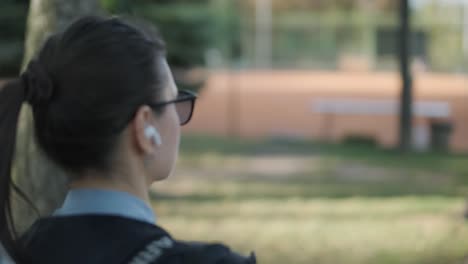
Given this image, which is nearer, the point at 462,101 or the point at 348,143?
the point at 348,143

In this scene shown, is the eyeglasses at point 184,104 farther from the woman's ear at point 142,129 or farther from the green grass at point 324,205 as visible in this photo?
the green grass at point 324,205

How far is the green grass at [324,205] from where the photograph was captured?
6770mm

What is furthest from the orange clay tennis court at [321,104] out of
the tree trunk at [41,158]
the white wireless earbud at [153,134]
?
the white wireless earbud at [153,134]

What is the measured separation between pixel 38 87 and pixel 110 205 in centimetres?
21

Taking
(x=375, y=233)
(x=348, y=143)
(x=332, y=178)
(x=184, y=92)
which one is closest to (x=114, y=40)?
(x=184, y=92)

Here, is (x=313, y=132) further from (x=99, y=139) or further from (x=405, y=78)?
(x=99, y=139)

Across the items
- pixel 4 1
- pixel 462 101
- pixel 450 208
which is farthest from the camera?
pixel 462 101

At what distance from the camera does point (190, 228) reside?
7531 millimetres

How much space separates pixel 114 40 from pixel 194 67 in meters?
15.4

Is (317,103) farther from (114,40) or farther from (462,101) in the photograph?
(114,40)

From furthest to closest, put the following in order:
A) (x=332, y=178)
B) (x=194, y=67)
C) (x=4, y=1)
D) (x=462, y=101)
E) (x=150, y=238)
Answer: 1. (x=462, y=101)
2. (x=194, y=67)
3. (x=4, y=1)
4. (x=332, y=178)
5. (x=150, y=238)

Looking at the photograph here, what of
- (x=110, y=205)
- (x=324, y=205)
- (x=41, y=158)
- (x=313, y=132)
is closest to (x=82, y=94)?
(x=110, y=205)

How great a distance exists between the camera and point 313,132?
1155 inches

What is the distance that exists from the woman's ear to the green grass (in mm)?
5015
